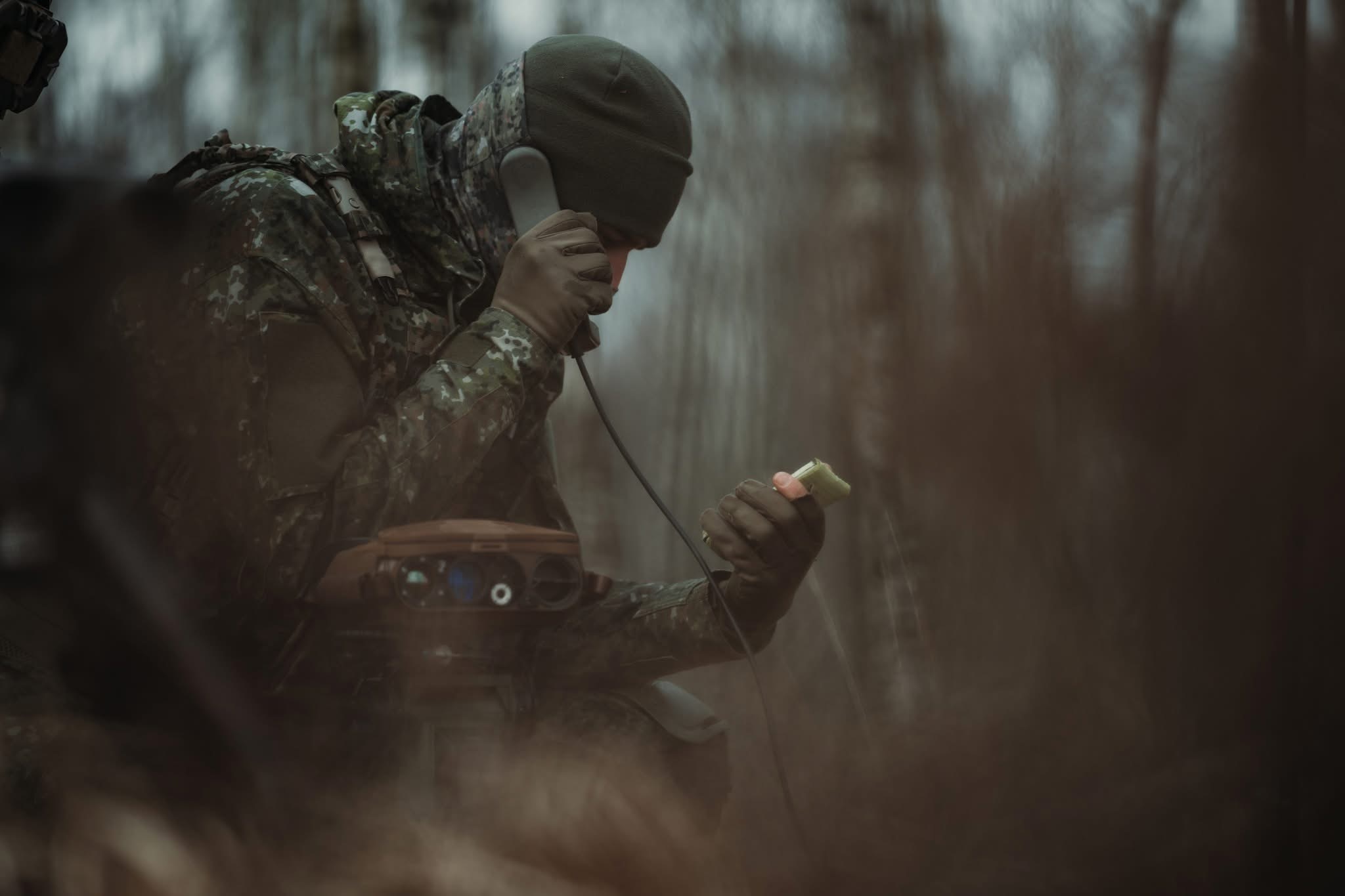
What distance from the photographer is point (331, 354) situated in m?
1.16

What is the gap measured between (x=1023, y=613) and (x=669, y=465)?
75 centimetres

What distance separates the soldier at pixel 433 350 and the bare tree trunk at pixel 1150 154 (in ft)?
2.57

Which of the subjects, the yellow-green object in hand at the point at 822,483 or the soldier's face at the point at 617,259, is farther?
the soldier's face at the point at 617,259

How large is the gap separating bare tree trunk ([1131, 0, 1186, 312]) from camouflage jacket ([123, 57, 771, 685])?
914 millimetres

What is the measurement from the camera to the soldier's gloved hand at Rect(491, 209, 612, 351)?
119 cm

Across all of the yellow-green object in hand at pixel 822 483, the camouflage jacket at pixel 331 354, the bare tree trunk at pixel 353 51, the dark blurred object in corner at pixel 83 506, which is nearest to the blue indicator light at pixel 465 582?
the camouflage jacket at pixel 331 354

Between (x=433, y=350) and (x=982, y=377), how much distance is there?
3.40 ft

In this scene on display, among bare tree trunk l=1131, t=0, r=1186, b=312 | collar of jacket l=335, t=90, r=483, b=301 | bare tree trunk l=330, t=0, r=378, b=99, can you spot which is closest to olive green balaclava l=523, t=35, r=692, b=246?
collar of jacket l=335, t=90, r=483, b=301

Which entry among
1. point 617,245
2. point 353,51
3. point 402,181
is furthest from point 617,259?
point 353,51

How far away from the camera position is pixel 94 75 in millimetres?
1960

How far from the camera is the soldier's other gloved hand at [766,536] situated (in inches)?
48.1

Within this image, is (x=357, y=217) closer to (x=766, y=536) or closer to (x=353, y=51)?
(x=766, y=536)

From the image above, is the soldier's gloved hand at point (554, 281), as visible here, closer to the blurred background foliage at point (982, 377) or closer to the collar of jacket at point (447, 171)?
the collar of jacket at point (447, 171)

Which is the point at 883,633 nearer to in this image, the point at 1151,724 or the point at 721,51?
the point at 1151,724
